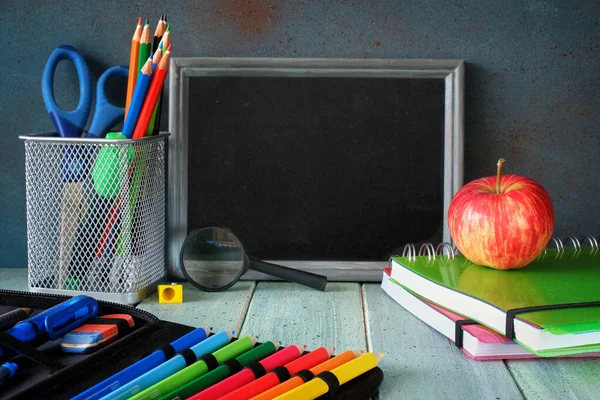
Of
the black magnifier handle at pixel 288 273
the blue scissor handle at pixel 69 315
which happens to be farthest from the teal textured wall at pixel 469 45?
the blue scissor handle at pixel 69 315

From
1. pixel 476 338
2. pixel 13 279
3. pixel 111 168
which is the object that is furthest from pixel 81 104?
pixel 476 338

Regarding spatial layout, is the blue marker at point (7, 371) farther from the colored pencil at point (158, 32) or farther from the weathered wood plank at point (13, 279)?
the colored pencil at point (158, 32)

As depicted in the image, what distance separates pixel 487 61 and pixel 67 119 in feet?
1.88

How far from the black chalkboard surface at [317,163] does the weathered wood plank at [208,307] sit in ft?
0.34

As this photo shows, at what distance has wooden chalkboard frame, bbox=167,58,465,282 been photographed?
1.02 meters

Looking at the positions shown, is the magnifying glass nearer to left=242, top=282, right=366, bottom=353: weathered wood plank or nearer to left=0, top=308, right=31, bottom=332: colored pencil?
left=242, top=282, right=366, bottom=353: weathered wood plank

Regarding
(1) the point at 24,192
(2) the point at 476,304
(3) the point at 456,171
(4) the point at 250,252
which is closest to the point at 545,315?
(2) the point at 476,304

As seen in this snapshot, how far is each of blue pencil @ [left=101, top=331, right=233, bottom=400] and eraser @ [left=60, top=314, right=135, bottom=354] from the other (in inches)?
4.1

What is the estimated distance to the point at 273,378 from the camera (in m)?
0.60

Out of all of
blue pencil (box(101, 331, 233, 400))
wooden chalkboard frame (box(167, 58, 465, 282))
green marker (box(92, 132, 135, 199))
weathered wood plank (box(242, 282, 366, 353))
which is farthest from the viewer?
wooden chalkboard frame (box(167, 58, 465, 282))

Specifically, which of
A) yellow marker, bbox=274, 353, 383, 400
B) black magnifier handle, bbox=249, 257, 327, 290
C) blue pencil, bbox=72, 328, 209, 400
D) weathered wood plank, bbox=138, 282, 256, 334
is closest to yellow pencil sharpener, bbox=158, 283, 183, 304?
weathered wood plank, bbox=138, 282, 256, 334

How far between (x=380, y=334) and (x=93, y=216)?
1.35ft

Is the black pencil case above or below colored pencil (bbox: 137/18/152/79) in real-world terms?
below

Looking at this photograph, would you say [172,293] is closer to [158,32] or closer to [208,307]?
[208,307]
